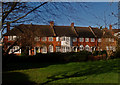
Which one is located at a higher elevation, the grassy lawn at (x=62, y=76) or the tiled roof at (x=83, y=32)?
the tiled roof at (x=83, y=32)

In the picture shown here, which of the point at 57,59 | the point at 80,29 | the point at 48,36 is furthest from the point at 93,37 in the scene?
the point at 57,59

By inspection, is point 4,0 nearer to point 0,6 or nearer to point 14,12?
point 0,6

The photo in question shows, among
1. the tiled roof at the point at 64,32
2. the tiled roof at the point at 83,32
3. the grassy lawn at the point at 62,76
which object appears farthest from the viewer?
the tiled roof at the point at 83,32

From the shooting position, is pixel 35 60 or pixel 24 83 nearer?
pixel 24 83

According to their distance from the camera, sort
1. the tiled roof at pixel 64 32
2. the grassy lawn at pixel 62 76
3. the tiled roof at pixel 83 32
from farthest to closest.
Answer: the tiled roof at pixel 83 32 → the tiled roof at pixel 64 32 → the grassy lawn at pixel 62 76

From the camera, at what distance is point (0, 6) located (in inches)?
142

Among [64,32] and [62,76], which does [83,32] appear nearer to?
[64,32]

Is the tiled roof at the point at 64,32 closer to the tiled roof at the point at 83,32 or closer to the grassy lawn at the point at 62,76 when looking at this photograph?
the tiled roof at the point at 83,32

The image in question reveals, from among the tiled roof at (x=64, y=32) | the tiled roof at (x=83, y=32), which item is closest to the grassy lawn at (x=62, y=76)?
the tiled roof at (x=64, y=32)

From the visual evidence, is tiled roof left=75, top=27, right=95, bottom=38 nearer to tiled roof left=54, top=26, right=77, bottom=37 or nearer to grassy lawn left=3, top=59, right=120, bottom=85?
tiled roof left=54, top=26, right=77, bottom=37

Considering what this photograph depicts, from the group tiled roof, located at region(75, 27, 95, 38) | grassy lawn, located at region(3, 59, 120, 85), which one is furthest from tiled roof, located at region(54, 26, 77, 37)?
grassy lawn, located at region(3, 59, 120, 85)

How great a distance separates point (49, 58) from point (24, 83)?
46.5 ft

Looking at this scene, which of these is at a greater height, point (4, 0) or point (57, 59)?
point (4, 0)

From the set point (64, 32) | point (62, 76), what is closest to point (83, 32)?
point (64, 32)
